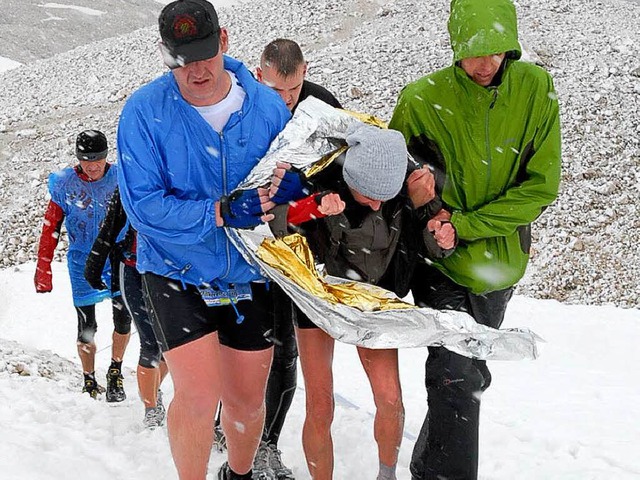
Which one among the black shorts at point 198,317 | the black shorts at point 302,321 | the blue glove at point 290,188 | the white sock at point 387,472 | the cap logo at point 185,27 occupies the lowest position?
the white sock at point 387,472

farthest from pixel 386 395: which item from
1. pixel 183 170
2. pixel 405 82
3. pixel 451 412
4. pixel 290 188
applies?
pixel 405 82

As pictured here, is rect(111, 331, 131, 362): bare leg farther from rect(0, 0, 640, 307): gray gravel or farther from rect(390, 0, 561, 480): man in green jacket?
rect(0, 0, 640, 307): gray gravel

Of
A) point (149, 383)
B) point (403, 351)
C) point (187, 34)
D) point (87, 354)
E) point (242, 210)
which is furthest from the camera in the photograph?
point (403, 351)

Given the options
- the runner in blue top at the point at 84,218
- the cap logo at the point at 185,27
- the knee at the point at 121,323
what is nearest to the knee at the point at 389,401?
the cap logo at the point at 185,27

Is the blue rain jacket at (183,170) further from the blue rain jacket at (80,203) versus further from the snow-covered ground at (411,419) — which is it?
the blue rain jacket at (80,203)

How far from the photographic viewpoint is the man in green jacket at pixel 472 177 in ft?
11.6

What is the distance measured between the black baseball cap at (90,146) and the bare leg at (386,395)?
126 inches

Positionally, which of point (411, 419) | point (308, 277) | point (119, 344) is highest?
point (308, 277)

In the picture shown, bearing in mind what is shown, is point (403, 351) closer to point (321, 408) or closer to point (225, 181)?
point (321, 408)

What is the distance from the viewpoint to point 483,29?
329cm

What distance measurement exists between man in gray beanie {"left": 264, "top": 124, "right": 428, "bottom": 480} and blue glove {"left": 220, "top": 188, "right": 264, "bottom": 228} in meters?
0.11

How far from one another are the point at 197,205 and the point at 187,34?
70 centimetres

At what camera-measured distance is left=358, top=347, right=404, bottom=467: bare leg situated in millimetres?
3672

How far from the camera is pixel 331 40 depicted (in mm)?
23141
